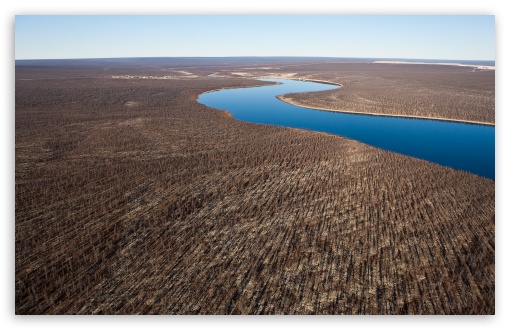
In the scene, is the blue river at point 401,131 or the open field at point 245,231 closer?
the open field at point 245,231

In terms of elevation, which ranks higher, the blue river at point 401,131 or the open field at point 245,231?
the blue river at point 401,131

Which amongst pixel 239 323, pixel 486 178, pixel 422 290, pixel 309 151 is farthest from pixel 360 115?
pixel 239 323

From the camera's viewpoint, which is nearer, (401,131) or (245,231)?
(245,231)

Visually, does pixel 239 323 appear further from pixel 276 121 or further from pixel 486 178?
pixel 276 121

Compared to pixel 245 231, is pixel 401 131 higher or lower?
higher
